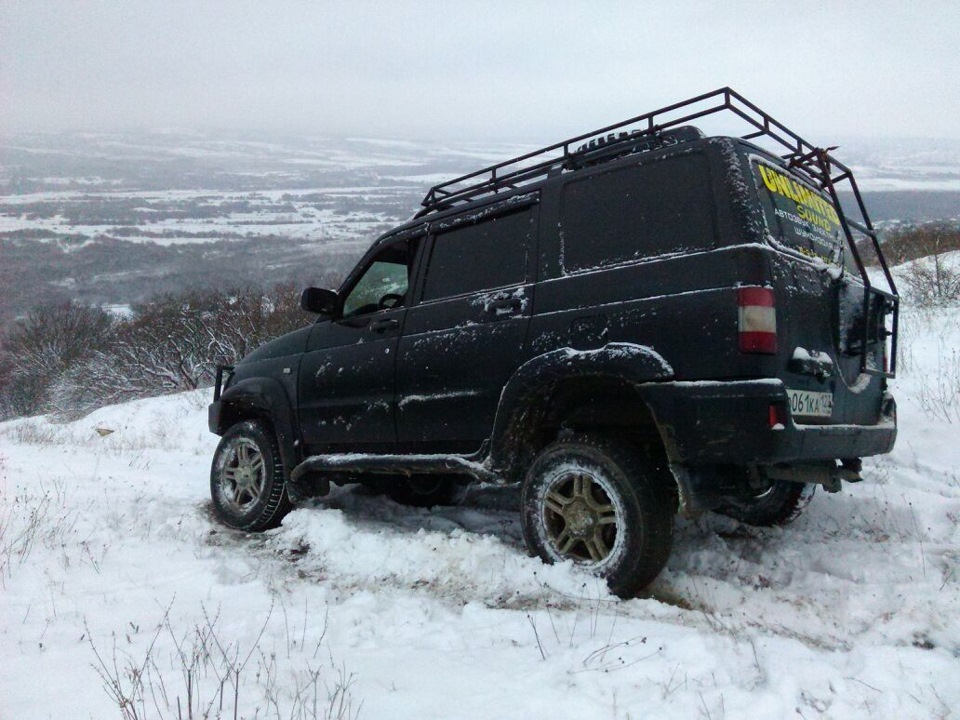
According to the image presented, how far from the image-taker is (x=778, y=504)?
12.6ft

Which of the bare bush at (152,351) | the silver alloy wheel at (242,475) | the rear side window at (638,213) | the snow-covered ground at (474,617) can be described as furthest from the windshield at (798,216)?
the bare bush at (152,351)

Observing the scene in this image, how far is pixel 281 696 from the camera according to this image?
2076mm

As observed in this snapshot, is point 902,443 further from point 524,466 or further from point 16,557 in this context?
point 16,557

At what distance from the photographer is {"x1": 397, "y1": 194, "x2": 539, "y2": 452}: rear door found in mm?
3436

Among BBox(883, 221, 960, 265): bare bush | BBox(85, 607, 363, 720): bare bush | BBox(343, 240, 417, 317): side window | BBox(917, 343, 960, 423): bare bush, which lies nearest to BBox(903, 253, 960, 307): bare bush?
BBox(883, 221, 960, 265): bare bush

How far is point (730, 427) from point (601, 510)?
750 millimetres

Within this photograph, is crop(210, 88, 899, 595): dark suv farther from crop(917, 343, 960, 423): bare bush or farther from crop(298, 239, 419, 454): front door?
crop(917, 343, 960, 423): bare bush

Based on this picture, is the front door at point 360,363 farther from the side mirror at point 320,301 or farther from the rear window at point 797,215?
the rear window at point 797,215

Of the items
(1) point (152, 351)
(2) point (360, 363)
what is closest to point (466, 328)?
(2) point (360, 363)

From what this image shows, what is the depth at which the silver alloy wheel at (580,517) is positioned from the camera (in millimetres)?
2984

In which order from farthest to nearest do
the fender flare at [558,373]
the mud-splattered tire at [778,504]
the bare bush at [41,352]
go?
the bare bush at [41,352] < the mud-splattered tire at [778,504] < the fender flare at [558,373]

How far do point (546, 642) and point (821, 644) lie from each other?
106cm

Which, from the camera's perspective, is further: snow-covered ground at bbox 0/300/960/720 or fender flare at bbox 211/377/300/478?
fender flare at bbox 211/377/300/478

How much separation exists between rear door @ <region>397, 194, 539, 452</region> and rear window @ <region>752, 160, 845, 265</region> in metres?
1.18
